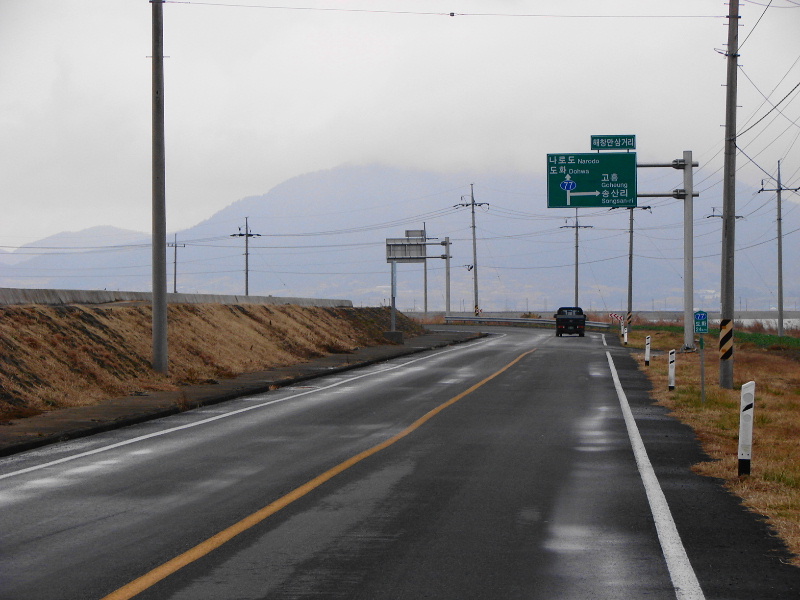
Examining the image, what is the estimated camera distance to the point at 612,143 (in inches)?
1428

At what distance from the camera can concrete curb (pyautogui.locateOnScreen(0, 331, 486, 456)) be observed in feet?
44.8

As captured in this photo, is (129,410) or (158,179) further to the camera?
(158,179)

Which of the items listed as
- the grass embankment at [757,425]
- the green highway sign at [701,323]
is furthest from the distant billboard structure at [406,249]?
the green highway sign at [701,323]

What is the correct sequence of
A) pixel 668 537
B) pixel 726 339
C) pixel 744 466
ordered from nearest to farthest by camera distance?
pixel 668 537, pixel 744 466, pixel 726 339

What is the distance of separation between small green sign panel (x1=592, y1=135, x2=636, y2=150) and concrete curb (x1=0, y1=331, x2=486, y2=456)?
47.5 feet

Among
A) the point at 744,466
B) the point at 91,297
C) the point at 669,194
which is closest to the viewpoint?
the point at 744,466

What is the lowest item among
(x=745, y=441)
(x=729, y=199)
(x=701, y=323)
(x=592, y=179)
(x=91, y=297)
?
(x=745, y=441)

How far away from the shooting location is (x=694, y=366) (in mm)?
30188

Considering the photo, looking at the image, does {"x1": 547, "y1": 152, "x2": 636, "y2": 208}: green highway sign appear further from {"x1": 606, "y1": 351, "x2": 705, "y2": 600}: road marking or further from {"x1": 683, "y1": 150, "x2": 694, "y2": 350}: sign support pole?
{"x1": 606, "y1": 351, "x2": 705, "y2": 600}: road marking

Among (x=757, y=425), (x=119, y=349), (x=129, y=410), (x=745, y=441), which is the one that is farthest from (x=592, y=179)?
(x=745, y=441)

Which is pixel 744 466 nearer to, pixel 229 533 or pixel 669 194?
pixel 229 533

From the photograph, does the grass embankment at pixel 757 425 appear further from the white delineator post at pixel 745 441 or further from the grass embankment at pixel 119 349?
the grass embankment at pixel 119 349

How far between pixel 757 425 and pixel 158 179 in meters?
14.2

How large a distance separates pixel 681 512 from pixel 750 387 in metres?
2.58
